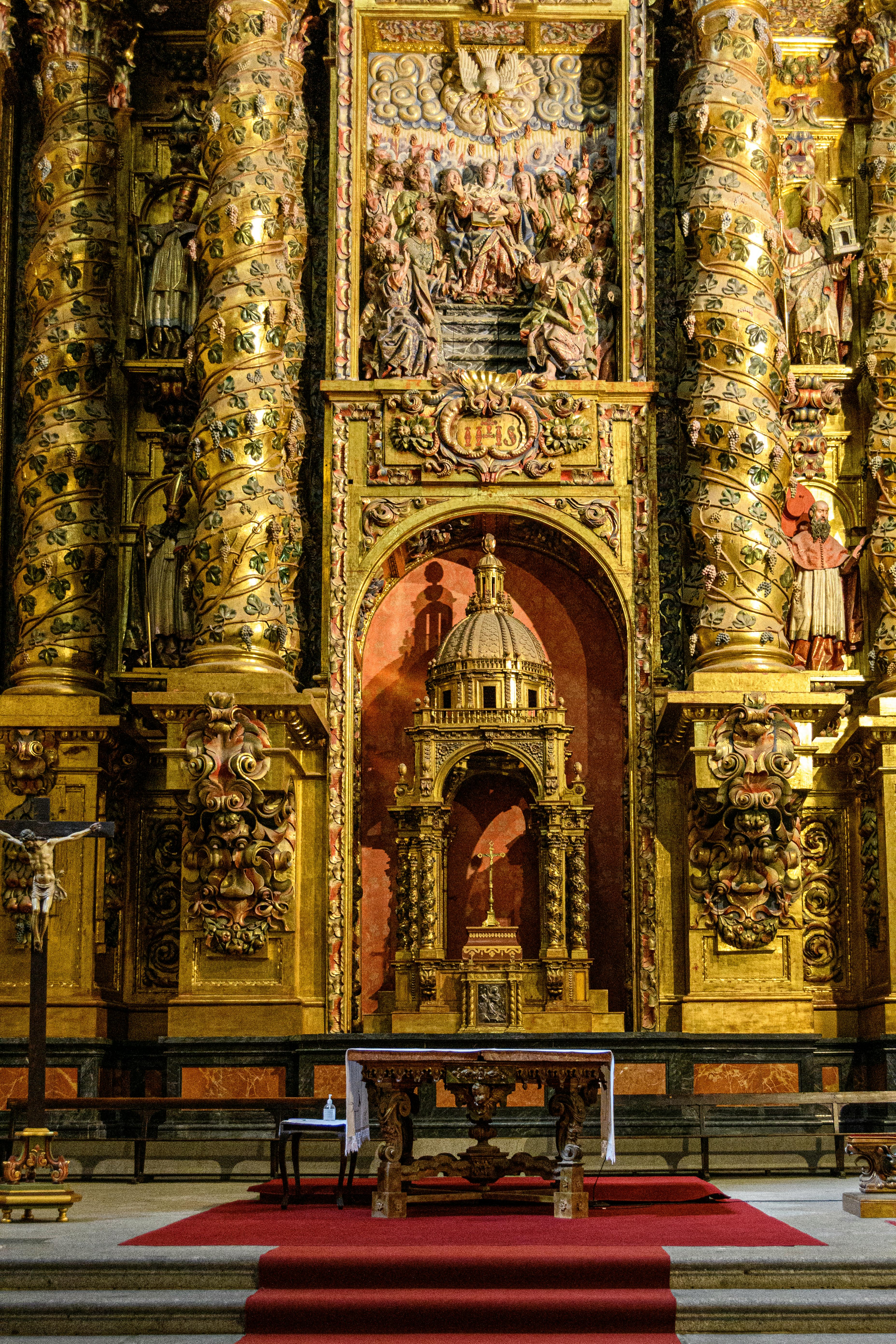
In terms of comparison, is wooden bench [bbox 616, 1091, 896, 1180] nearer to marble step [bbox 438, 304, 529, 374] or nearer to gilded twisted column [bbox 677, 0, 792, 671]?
gilded twisted column [bbox 677, 0, 792, 671]

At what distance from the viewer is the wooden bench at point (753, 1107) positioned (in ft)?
44.2

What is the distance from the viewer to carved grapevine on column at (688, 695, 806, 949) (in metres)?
15.0

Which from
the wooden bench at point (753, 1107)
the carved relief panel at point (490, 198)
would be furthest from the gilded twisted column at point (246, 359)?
the wooden bench at point (753, 1107)

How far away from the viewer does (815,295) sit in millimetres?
17531

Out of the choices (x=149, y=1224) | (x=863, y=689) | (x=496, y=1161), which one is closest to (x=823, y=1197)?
(x=496, y=1161)

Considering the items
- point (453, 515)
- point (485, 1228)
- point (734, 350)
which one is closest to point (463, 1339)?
point (485, 1228)

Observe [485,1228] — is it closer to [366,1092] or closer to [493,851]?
[366,1092]

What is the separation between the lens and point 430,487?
1694 centimetres

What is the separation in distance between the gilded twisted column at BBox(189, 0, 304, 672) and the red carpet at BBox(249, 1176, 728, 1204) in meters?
4.87

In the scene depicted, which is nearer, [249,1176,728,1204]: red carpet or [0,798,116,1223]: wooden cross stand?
[0,798,116,1223]: wooden cross stand

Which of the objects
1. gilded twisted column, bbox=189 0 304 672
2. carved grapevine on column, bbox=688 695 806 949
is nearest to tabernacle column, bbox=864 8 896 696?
carved grapevine on column, bbox=688 695 806 949

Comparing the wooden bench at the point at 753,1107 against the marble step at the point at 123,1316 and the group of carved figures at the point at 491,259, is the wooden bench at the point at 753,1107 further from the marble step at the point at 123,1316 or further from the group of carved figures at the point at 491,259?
the group of carved figures at the point at 491,259

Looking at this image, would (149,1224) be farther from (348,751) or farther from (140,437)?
(140,437)

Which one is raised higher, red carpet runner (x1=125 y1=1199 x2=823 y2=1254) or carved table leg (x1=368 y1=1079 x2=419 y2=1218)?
carved table leg (x1=368 y1=1079 x2=419 y2=1218)
